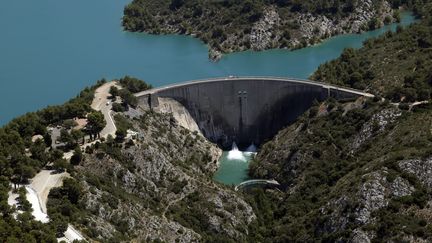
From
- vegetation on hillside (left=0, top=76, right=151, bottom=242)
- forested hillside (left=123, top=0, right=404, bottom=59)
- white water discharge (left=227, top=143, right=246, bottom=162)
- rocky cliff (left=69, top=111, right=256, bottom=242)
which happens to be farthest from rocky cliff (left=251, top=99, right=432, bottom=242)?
forested hillside (left=123, top=0, right=404, bottom=59)

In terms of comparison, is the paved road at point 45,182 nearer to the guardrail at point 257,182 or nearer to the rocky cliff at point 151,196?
the rocky cliff at point 151,196

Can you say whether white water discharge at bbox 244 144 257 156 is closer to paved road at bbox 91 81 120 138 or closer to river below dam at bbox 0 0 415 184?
river below dam at bbox 0 0 415 184

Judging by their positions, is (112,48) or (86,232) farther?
(112,48)

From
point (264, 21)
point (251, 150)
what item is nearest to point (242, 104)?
point (251, 150)

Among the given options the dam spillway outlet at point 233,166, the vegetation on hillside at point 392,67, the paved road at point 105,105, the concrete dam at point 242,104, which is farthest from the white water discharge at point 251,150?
the paved road at point 105,105

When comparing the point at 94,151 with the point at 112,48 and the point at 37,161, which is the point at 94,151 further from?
the point at 112,48

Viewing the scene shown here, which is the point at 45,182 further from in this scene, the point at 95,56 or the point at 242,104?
the point at 95,56

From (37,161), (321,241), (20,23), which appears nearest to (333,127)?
(321,241)
